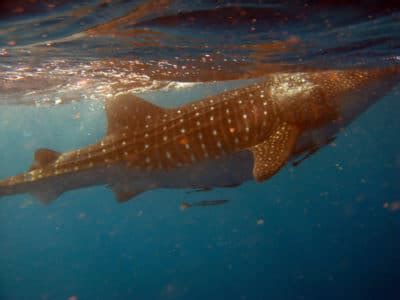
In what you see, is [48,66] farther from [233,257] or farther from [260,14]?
[233,257]

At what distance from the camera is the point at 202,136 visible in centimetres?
720

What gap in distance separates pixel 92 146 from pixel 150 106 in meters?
1.45

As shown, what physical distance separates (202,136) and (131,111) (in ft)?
5.13

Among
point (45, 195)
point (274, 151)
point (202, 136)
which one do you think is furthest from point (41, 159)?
point (274, 151)

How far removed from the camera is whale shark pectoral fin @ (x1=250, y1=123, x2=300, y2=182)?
601 centimetres

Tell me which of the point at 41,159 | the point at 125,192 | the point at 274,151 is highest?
the point at 274,151

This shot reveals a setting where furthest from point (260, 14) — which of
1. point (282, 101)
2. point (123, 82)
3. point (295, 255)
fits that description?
point (295, 255)

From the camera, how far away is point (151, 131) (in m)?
7.40

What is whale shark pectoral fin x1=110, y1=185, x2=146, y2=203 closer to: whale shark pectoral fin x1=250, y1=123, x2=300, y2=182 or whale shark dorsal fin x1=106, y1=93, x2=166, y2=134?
whale shark dorsal fin x1=106, y1=93, x2=166, y2=134

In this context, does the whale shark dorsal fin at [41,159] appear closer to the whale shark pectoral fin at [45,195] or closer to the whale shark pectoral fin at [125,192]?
the whale shark pectoral fin at [45,195]

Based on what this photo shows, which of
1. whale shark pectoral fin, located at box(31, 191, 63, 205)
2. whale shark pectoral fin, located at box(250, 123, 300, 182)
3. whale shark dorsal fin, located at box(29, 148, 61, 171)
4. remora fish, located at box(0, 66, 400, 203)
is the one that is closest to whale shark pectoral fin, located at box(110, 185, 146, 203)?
remora fish, located at box(0, 66, 400, 203)

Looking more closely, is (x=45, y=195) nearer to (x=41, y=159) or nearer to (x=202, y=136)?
(x=41, y=159)

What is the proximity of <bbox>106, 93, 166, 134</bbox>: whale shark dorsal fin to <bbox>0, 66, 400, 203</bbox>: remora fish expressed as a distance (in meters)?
0.02

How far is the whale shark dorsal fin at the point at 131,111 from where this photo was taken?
749 centimetres
